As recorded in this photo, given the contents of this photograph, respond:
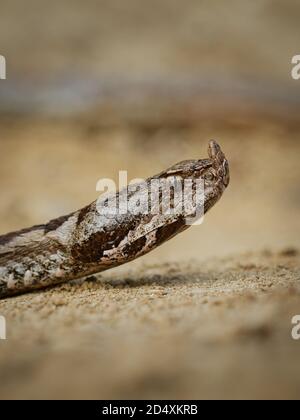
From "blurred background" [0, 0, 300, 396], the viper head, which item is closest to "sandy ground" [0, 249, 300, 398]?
the viper head

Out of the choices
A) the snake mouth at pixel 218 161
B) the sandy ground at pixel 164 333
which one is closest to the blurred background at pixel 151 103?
the sandy ground at pixel 164 333

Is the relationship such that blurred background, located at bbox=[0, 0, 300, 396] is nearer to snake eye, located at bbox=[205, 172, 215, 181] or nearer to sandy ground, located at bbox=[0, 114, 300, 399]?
sandy ground, located at bbox=[0, 114, 300, 399]

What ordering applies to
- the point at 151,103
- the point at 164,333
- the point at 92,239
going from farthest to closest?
the point at 151,103 < the point at 92,239 < the point at 164,333

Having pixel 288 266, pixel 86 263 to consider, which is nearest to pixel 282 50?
pixel 288 266

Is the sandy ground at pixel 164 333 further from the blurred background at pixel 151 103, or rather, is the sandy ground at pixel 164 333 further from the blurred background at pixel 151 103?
the blurred background at pixel 151 103

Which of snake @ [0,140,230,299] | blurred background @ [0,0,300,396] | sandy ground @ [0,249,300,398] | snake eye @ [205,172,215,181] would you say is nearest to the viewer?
sandy ground @ [0,249,300,398]

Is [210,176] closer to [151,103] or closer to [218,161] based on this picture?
[218,161]

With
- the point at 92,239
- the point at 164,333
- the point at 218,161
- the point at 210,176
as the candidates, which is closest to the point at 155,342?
the point at 164,333
